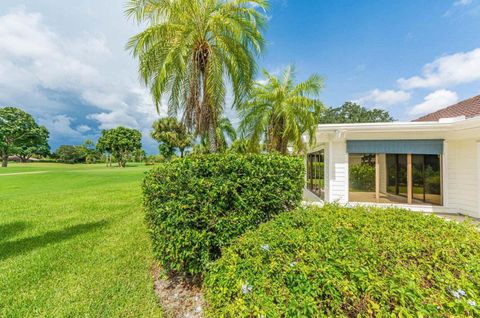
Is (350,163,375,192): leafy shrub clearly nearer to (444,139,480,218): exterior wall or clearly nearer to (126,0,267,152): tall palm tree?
(444,139,480,218): exterior wall

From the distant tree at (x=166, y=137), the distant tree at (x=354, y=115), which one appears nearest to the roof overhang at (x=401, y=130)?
the distant tree at (x=166, y=137)

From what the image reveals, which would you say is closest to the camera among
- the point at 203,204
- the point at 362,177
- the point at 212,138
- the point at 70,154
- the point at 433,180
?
the point at 203,204

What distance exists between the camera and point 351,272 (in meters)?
1.82

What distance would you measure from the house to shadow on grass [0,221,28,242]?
10585 mm

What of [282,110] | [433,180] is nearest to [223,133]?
[282,110]

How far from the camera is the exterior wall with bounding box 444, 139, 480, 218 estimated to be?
7145 mm

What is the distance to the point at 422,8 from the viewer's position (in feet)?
27.7

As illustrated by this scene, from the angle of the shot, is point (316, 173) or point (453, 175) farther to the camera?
point (316, 173)

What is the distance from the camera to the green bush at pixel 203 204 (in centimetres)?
307

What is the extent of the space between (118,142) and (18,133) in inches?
685

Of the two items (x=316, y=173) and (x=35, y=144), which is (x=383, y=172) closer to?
(x=316, y=173)

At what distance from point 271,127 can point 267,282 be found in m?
8.02

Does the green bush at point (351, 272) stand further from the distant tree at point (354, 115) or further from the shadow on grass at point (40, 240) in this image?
the distant tree at point (354, 115)

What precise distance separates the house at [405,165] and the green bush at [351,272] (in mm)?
5587
